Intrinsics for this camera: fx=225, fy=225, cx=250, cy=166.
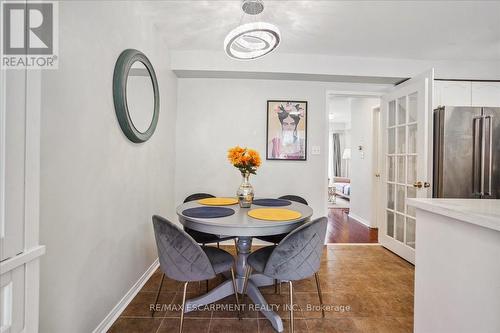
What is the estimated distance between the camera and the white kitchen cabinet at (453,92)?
9.12 ft

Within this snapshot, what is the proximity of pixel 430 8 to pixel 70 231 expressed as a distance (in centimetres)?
307

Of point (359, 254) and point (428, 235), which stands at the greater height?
point (428, 235)

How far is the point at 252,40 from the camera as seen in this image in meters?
1.77

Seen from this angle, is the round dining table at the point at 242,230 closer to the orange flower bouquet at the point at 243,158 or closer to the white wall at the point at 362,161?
the orange flower bouquet at the point at 243,158

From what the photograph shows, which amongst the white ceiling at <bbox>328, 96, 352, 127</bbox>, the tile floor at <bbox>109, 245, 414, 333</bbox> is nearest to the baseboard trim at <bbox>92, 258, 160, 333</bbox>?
the tile floor at <bbox>109, 245, 414, 333</bbox>

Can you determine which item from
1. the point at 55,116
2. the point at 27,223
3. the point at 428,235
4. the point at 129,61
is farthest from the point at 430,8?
the point at 27,223

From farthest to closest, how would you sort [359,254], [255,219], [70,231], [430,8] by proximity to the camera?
[359,254]
[430,8]
[255,219]
[70,231]

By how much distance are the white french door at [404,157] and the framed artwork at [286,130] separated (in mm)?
1098

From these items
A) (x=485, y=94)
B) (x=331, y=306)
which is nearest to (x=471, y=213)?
(x=331, y=306)

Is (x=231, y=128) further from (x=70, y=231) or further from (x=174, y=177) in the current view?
(x=70, y=231)

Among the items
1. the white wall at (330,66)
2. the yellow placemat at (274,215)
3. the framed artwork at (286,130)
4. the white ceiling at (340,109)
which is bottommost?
the yellow placemat at (274,215)

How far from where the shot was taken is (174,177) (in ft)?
9.87

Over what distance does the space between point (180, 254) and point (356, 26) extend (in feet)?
8.28

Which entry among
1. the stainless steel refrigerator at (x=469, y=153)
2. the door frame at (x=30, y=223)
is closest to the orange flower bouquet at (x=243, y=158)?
the door frame at (x=30, y=223)
